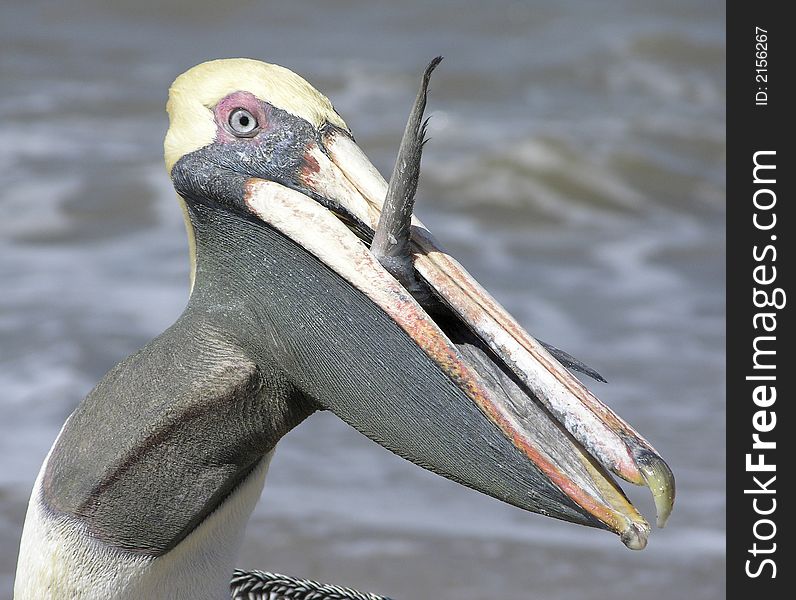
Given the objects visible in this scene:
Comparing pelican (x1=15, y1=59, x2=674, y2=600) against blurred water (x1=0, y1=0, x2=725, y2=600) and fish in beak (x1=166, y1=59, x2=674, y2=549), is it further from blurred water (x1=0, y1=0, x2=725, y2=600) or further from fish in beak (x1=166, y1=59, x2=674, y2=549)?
blurred water (x1=0, y1=0, x2=725, y2=600)

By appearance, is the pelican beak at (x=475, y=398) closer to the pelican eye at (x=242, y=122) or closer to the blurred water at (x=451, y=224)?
the pelican eye at (x=242, y=122)

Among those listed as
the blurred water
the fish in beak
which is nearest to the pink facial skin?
the fish in beak

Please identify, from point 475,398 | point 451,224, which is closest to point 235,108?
point 475,398

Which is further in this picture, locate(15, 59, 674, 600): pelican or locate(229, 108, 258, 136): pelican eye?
locate(229, 108, 258, 136): pelican eye

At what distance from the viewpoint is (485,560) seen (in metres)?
5.20

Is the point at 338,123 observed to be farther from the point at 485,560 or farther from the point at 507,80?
the point at 507,80

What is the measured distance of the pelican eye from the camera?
2500 millimetres

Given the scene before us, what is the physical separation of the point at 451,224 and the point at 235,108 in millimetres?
6821

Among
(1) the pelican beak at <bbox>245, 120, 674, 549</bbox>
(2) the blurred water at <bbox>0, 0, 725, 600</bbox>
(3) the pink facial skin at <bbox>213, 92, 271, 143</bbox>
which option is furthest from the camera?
(2) the blurred water at <bbox>0, 0, 725, 600</bbox>

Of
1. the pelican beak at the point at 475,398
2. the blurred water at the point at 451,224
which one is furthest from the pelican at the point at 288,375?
the blurred water at the point at 451,224

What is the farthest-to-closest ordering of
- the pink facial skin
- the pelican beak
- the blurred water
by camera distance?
the blurred water → the pink facial skin → the pelican beak

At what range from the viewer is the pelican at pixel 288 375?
223cm

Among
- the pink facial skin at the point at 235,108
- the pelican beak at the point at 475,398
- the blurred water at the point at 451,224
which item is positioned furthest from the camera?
the blurred water at the point at 451,224

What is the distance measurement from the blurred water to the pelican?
2456mm
